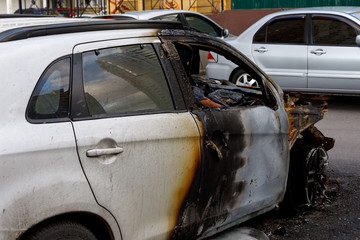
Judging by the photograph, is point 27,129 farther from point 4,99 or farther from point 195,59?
point 195,59

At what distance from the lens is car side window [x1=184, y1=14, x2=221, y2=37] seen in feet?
47.5

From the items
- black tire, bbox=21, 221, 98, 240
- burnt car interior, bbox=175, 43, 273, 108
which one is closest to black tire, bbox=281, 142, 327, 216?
burnt car interior, bbox=175, 43, 273, 108

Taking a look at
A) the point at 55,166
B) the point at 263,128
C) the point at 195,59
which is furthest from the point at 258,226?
the point at 55,166

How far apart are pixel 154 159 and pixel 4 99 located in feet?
3.17

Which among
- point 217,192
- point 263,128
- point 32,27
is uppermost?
point 32,27

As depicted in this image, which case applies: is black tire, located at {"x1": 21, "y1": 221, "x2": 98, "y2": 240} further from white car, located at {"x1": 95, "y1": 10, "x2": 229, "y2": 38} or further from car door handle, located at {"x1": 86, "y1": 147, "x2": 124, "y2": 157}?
white car, located at {"x1": 95, "y1": 10, "x2": 229, "y2": 38}

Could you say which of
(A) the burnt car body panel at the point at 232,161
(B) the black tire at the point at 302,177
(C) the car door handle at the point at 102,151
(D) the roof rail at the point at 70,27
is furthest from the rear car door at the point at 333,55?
(C) the car door handle at the point at 102,151

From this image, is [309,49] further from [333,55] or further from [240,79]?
[240,79]

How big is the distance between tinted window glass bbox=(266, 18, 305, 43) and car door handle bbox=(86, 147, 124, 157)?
24.5 ft

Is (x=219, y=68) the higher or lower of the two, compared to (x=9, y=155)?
lower

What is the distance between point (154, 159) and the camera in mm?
3615

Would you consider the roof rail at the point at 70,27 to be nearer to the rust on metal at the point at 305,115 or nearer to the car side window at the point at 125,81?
the car side window at the point at 125,81

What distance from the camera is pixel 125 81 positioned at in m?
3.74

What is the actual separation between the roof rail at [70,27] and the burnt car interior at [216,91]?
0.38 m
